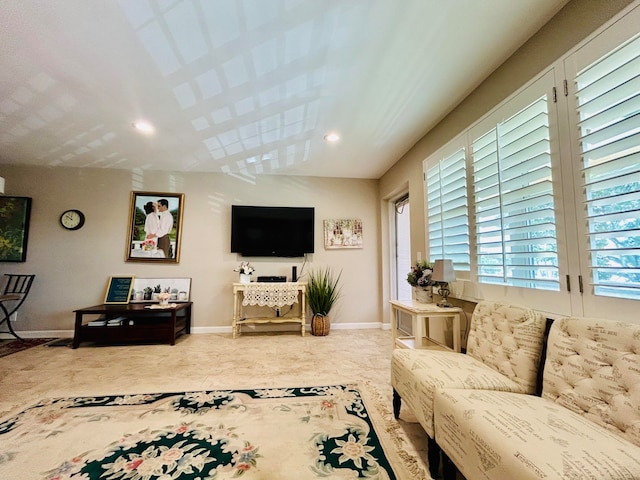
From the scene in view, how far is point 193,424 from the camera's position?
5.60 feet

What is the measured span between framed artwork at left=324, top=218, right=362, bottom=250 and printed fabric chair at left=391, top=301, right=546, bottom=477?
2723 mm

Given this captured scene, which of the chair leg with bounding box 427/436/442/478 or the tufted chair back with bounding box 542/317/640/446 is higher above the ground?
the tufted chair back with bounding box 542/317/640/446

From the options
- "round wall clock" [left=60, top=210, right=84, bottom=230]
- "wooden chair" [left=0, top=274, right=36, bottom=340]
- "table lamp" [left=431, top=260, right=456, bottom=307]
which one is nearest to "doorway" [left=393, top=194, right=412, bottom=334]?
"table lamp" [left=431, top=260, right=456, bottom=307]

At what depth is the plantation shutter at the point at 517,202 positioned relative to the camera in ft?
5.08

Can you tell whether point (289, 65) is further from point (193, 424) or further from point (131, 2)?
point (193, 424)

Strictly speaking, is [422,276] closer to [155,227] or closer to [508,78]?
[508,78]

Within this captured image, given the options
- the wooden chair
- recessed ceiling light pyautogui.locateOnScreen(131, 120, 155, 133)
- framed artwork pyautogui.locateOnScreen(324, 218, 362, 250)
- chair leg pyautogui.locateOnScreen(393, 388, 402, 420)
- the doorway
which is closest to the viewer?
chair leg pyautogui.locateOnScreen(393, 388, 402, 420)

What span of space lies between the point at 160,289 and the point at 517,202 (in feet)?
14.8

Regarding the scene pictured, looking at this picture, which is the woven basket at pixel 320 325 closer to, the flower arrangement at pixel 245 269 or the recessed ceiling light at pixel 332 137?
the flower arrangement at pixel 245 269

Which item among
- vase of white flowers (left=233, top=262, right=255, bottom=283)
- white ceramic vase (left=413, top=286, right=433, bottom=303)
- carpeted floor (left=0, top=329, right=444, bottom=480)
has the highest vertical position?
vase of white flowers (left=233, top=262, right=255, bottom=283)

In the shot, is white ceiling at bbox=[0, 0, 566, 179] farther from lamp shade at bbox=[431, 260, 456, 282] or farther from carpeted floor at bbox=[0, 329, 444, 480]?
carpeted floor at bbox=[0, 329, 444, 480]

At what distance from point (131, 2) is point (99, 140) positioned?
233cm

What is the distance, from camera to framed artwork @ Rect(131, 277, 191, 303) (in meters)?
3.96

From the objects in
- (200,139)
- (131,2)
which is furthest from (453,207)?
(200,139)
